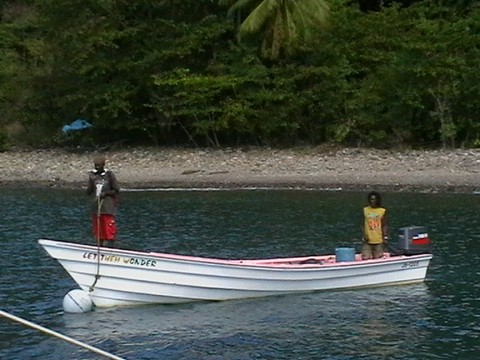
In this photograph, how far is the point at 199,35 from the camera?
47.5 m

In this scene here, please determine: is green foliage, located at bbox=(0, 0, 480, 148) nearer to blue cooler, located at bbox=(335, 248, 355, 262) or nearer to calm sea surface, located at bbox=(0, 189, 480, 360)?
calm sea surface, located at bbox=(0, 189, 480, 360)

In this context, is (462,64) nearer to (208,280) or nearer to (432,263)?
(432,263)

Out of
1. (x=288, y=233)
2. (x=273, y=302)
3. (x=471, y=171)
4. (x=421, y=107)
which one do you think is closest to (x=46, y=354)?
(x=273, y=302)

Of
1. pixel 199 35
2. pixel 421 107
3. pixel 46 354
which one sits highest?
pixel 199 35

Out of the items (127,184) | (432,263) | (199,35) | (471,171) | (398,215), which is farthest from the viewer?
(199,35)

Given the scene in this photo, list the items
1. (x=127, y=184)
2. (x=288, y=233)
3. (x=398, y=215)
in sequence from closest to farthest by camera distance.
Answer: (x=288, y=233), (x=398, y=215), (x=127, y=184)

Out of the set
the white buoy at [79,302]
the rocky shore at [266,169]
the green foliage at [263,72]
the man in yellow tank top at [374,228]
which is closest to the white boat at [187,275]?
the white buoy at [79,302]

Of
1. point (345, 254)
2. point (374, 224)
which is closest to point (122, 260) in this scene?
point (345, 254)

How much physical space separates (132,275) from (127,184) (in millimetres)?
23491

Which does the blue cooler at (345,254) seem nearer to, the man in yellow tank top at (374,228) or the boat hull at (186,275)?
the boat hull at (186,275)

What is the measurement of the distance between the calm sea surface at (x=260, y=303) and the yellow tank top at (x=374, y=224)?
3.29 ft

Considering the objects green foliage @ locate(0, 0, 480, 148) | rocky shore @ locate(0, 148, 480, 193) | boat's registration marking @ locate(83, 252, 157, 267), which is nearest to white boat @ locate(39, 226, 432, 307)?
boat's registration marking @ locate(83, 252, 157, 267)

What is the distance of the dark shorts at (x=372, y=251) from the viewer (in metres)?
20.4

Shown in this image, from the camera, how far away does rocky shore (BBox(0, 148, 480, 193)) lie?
38406mm
